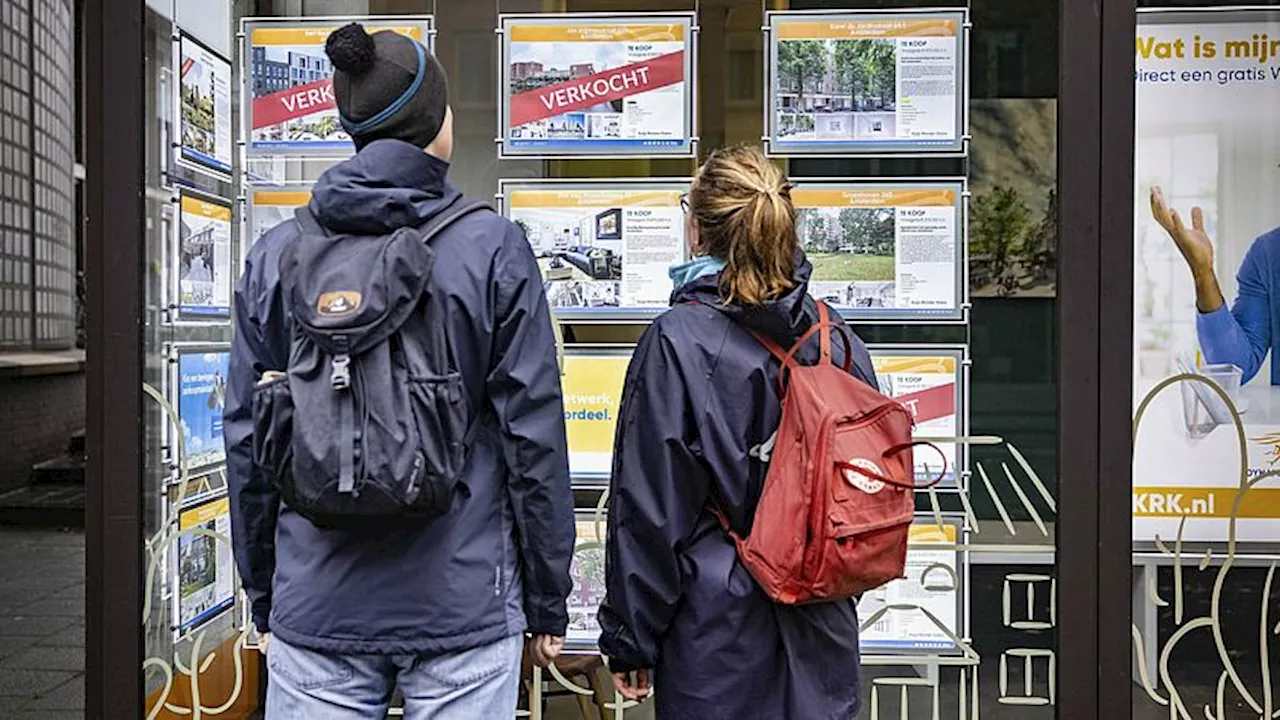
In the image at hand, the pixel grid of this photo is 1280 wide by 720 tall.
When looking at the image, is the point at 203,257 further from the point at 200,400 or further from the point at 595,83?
the point at 595,83

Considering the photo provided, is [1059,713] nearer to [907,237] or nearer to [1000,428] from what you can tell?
[1000,428]

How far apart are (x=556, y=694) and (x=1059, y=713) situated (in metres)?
1.44

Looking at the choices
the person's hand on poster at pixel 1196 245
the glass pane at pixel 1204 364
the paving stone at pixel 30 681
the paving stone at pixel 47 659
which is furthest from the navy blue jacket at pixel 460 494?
the paving stone at pixel 47 659

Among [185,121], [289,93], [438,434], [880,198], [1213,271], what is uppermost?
[289,93]

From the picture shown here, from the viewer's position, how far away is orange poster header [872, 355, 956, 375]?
4.06 metres

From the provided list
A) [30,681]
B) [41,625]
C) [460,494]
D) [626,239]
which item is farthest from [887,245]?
[41,625]

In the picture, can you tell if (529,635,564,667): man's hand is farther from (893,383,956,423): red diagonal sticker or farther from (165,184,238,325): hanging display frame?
(165,184,238,325): hanging display frame

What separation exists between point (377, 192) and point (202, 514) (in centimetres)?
196

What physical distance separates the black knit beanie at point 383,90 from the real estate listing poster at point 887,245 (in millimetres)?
1726

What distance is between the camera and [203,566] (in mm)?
4059

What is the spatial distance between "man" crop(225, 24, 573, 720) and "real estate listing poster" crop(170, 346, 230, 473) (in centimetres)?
155

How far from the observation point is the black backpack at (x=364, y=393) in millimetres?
2334

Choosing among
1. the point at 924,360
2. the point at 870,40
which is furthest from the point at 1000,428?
the point at 870,40

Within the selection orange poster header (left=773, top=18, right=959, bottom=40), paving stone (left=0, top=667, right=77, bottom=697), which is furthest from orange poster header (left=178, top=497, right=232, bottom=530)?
paving stone (left=0, top=667, right=77, bottom=697)
